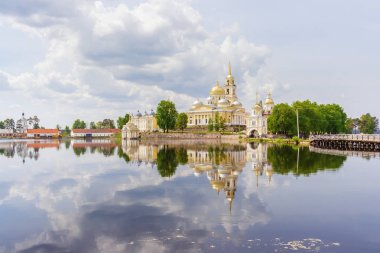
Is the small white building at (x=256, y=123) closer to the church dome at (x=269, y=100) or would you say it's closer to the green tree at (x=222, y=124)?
the green tree at (x=222, y=124)

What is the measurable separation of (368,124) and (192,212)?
424 ft

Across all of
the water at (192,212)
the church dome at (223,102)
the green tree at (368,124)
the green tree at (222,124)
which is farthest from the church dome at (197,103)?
the water at (192,212)

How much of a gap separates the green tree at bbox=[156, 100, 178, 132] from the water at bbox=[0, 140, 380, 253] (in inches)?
3380

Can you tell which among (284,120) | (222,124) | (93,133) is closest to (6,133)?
(93,133)

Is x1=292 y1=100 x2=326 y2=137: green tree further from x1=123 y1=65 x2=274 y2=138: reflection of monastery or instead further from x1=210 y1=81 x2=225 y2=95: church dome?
x1=210 y1=81 x2=225 y2=95: church dome

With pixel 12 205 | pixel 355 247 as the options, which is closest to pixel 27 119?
pixel 12 205

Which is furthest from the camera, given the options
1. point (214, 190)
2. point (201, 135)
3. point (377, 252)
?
point (201, 135)

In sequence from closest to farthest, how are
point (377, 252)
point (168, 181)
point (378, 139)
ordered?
point (377, 252) < point (168, 181) < point (378, 139)

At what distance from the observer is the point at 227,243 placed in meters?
12.9

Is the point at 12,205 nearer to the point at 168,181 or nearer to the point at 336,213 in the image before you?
the point at 168,181

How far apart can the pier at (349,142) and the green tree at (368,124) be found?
6515cm

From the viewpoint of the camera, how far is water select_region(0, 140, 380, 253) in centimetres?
1305

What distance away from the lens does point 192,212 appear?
17.2 meters

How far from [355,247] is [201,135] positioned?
3948 inches
